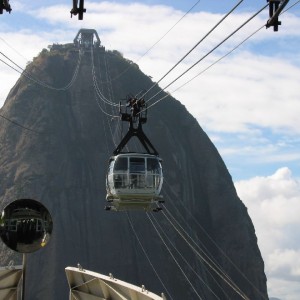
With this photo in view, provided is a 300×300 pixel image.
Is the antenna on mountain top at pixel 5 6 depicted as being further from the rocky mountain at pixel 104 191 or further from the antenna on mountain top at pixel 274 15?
the rocky mountain at pixel 104 191

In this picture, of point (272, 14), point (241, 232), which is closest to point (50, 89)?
point (241, 232)

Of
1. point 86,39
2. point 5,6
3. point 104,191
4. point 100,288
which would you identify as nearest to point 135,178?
point 100,288

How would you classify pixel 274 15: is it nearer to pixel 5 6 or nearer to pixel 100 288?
pixel 5 6

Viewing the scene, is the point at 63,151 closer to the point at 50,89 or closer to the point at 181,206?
the point at 50,89

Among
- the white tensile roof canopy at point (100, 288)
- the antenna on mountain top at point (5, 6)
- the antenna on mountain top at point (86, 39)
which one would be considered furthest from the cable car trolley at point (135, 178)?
the antenna on mountain top at point (86, 39)

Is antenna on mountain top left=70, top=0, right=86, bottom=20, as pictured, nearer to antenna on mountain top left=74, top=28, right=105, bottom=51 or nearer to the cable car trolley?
the cable car trolley
